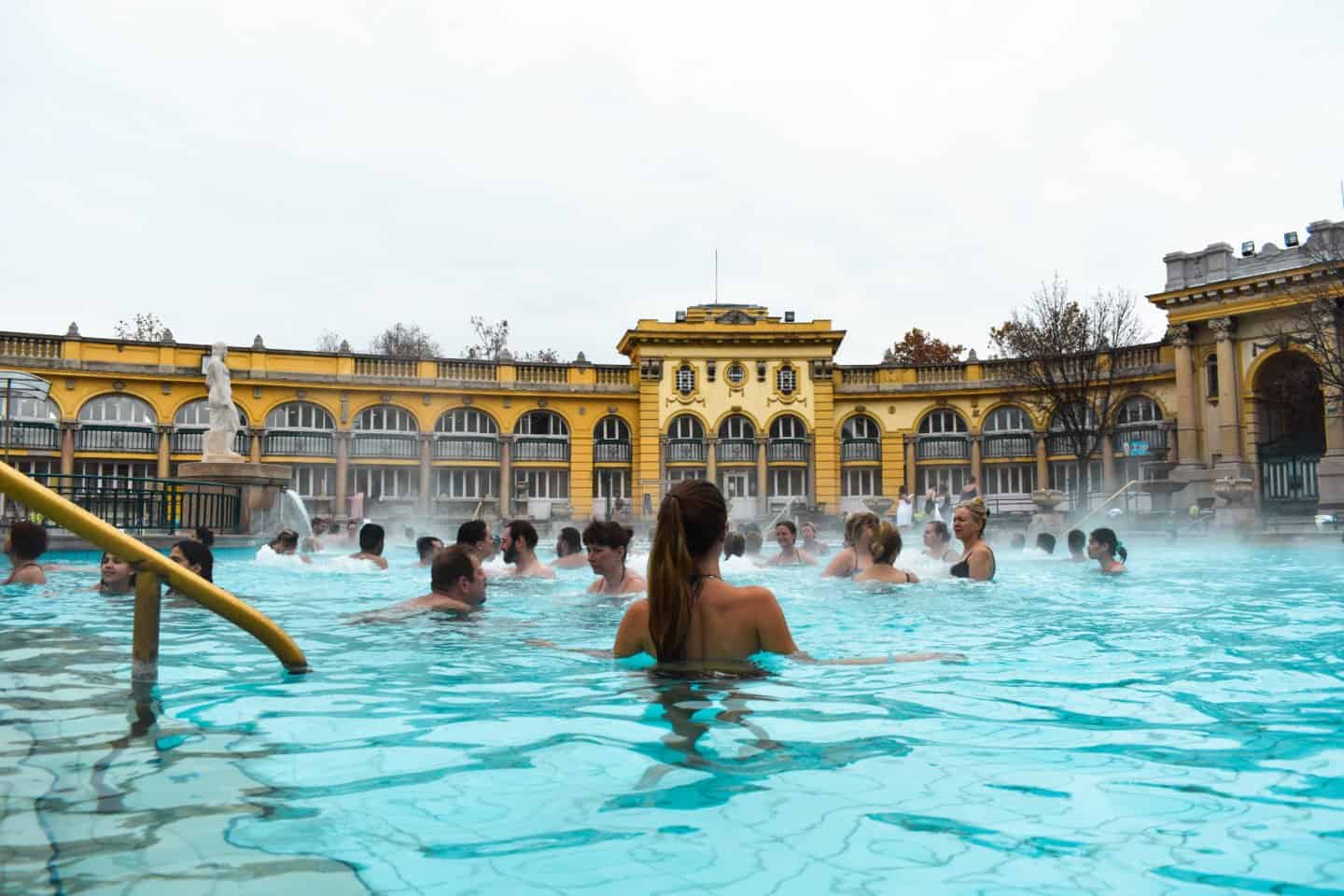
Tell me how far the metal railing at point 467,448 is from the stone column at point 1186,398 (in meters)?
26.4

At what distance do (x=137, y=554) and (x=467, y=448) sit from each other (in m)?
38.4

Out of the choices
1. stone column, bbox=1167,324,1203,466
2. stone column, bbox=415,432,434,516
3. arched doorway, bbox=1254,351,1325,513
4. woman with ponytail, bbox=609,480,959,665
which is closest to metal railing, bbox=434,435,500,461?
stone column, bbox=415,432,434,516

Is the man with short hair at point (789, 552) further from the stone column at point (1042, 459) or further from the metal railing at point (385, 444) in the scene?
the stone column at point (1042, 459)

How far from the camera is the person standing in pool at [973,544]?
32.1 feet

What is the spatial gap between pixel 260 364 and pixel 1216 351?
35.2m

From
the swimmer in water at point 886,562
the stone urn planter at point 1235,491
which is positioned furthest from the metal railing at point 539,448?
the swimmer in water at point 886,562

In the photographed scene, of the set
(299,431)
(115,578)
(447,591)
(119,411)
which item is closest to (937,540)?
(447,591)

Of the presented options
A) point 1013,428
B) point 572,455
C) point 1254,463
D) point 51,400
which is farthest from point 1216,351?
point 51,400

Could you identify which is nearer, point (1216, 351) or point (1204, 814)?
point (1204, 814)

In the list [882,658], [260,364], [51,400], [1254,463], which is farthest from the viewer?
[260,364]

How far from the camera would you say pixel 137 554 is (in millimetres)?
3656

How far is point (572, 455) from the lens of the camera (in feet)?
140

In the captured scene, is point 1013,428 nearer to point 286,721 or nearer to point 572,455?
point 572,455

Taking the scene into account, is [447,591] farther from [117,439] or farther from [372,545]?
[117,439]
